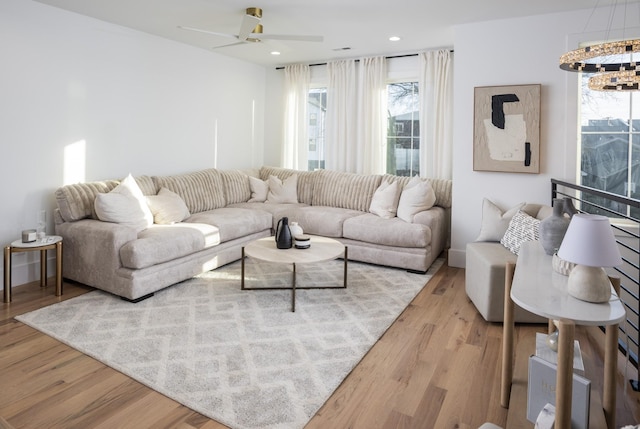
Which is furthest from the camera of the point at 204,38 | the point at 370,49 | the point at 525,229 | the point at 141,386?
the point at 370,49

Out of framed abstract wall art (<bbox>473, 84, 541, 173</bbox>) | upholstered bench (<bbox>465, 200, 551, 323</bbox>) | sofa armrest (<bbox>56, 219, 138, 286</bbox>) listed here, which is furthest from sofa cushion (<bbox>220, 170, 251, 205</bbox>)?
upholstered bench (<bbox>465, 200, 551, 323</bbox>)

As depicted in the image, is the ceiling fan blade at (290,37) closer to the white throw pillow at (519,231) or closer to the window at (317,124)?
the white throw pillow at (519,231)

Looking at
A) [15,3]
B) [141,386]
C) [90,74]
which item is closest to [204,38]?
[90,74]

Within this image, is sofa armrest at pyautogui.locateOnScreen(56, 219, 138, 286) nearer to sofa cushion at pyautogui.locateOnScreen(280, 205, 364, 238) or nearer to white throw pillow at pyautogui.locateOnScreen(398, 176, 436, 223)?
sofa cushion at pyautogui.locateOnScreen(280, 205, 364, 238)

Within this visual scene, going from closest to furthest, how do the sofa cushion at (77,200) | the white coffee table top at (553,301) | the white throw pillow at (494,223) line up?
the white coffee table top at (553,301)
the white throw pillow at (494,223)
the sofa cushion at (77,200)

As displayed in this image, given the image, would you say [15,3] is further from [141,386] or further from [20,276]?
[141,386]

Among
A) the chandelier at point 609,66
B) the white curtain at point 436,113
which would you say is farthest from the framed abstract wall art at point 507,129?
the chandelier at point 609,66

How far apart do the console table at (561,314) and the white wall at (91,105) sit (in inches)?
160

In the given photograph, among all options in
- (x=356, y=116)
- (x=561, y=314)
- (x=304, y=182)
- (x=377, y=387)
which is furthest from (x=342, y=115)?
(x=561, y=314)

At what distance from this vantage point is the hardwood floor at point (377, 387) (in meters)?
2.00

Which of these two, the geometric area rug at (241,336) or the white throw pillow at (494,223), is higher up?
the white throw pillow at (494,223)

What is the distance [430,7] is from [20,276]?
4.45 m

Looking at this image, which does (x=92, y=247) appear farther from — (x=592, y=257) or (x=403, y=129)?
(x=403, y=129)

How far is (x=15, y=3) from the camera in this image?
3.60 meters
